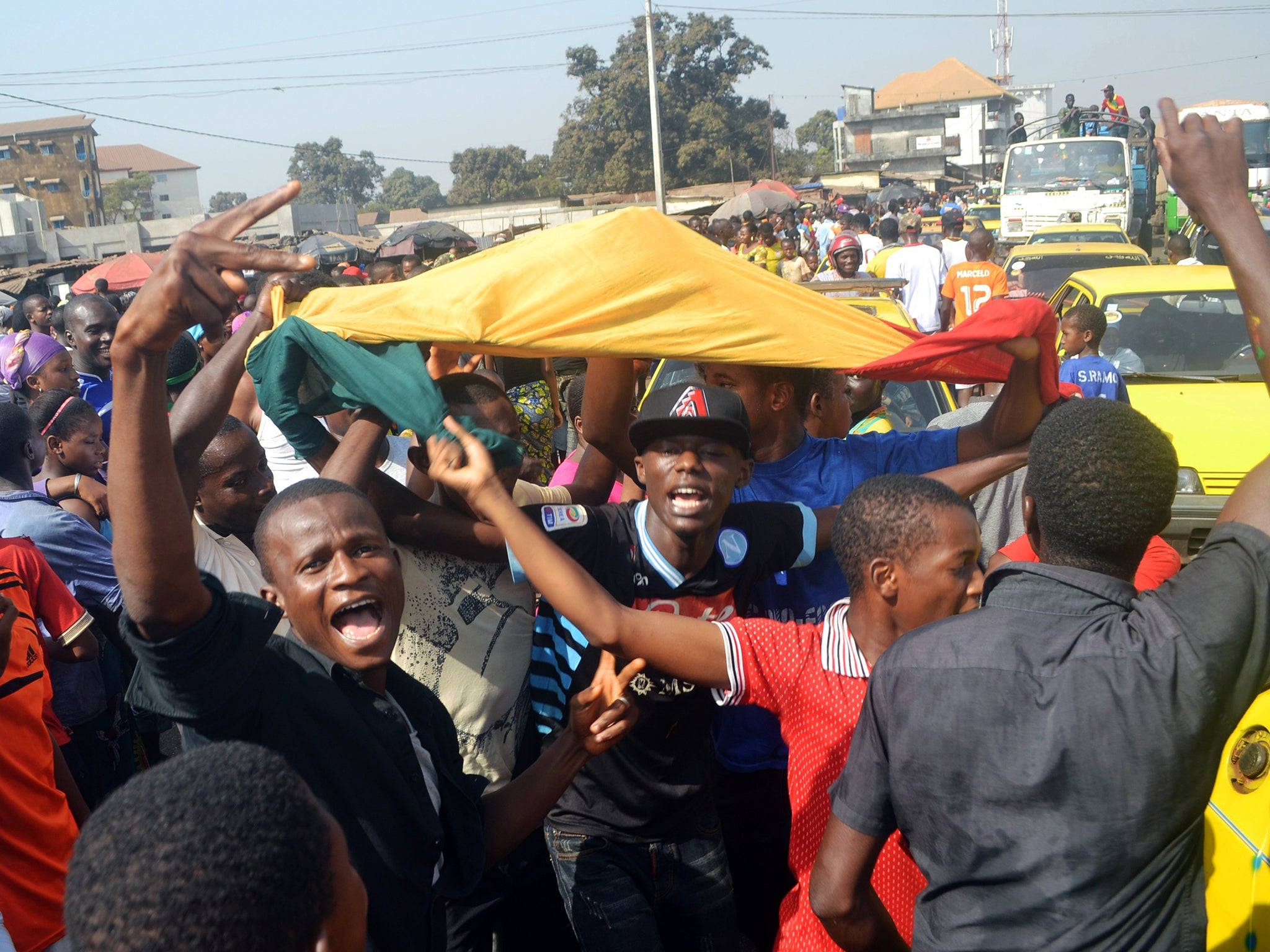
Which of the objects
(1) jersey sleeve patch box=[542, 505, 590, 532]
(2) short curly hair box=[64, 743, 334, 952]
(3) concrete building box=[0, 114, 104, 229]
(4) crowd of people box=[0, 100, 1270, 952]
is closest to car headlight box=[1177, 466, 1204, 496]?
(4) crowd of people box=[0, 100, 1270, 952]

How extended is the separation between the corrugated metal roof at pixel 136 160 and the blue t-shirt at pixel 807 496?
411 feet

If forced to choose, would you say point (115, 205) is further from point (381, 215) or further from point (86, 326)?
point (86, 326)

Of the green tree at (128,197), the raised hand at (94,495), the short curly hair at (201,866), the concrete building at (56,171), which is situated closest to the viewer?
the short curly hair at (201,866)

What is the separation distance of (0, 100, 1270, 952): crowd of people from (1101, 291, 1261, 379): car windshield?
494 cm

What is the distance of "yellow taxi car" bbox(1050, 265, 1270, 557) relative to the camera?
613 cm

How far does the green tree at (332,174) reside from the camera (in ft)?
357

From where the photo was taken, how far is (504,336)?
3.04m

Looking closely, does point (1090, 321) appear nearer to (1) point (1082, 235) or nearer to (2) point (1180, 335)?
(2) point (1180, 335)

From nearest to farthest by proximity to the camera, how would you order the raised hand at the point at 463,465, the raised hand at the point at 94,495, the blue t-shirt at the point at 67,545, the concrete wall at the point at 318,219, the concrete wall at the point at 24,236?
the raised hand at the point at 463,465, the blue t-shirt at the point at 67,545, the raised hand at the point at 94,495, the concrete wall at the point at 24,236, the concrete wall at the point at 318,219

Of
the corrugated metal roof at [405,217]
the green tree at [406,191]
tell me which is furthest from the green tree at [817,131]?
the corrugated metal roof at [405,217]

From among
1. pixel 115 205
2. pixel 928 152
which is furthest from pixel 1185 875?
pixel 115 205

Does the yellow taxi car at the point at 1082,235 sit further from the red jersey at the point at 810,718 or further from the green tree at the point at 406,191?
the green tree at the point at 406,191

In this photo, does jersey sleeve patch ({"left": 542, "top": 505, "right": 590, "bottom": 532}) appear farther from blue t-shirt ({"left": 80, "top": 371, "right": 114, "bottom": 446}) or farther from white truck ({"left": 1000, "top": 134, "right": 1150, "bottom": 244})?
white truck ({"left": 1000, "top": 134, "right": 1150, "bottom": 244})

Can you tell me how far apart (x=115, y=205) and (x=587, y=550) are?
102m
